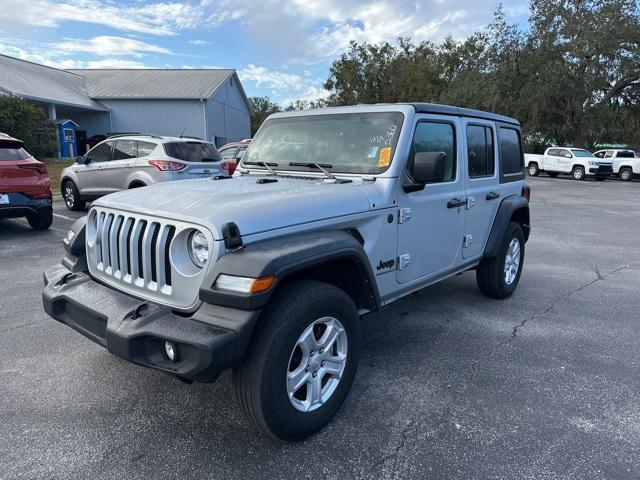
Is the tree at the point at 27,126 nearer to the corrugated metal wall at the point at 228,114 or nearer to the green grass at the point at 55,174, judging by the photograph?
the green grass at the point at 55,174

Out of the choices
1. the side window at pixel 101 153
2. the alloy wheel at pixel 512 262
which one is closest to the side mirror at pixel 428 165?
the alloy wheel at pixel 512 262

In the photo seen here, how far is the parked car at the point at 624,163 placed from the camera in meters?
24.9

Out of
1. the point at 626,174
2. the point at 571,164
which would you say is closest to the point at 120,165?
the point at 571,164

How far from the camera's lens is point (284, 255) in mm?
2369

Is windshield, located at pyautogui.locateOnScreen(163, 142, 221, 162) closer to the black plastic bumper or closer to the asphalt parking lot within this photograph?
the asphalt parking lot

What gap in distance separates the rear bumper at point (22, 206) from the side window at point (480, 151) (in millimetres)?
7098

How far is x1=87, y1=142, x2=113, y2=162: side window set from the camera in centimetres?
1030

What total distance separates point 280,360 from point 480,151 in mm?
3115

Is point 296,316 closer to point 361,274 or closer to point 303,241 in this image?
point 303,241

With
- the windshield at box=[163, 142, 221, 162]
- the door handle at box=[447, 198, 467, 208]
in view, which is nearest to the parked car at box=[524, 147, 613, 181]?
the windshield at box=[163, 142, 221, 162]

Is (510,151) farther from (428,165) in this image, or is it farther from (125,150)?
(125,150)

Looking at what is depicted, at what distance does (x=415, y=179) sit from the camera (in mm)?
3352

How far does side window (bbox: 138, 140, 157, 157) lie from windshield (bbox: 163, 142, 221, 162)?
31cm

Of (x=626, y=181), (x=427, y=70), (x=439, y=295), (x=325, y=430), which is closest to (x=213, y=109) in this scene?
(x=427, y=70)
